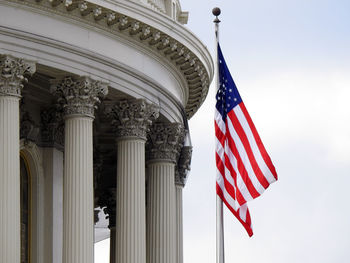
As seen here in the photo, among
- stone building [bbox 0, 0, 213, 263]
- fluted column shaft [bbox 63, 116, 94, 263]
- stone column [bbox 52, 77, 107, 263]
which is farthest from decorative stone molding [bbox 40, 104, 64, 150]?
fluted column shaft [bbox 63, 116, 94, 263]

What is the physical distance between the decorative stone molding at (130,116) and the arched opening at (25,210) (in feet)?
14.7

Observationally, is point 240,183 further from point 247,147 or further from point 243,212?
point 247,147

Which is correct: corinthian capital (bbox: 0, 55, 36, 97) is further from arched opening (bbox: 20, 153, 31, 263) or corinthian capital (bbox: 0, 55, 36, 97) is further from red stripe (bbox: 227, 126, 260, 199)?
arched opening (bbox: 20, 153, 31, 263)

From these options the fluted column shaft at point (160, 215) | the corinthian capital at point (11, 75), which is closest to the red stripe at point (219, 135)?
the corinthian capital at point (11, 75)

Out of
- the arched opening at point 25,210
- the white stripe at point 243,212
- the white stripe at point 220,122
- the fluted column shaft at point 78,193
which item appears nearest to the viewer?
the white stripe at point 243,212

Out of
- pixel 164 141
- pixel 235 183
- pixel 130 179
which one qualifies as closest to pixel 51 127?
pixel 130 179

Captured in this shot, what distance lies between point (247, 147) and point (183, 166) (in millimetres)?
18715

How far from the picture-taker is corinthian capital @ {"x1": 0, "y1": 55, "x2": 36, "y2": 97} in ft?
177

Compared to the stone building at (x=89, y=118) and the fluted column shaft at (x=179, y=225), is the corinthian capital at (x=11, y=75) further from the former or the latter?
the fluted column shaft at (x=179, y=225)

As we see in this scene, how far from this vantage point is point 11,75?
54.1m

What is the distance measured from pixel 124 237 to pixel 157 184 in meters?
5.50

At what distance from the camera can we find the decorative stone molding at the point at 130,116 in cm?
6019

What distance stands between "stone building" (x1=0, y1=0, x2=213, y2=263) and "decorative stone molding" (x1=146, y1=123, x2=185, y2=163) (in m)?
0.04

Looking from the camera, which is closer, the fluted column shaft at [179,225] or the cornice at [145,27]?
the cornice at [145,27]
